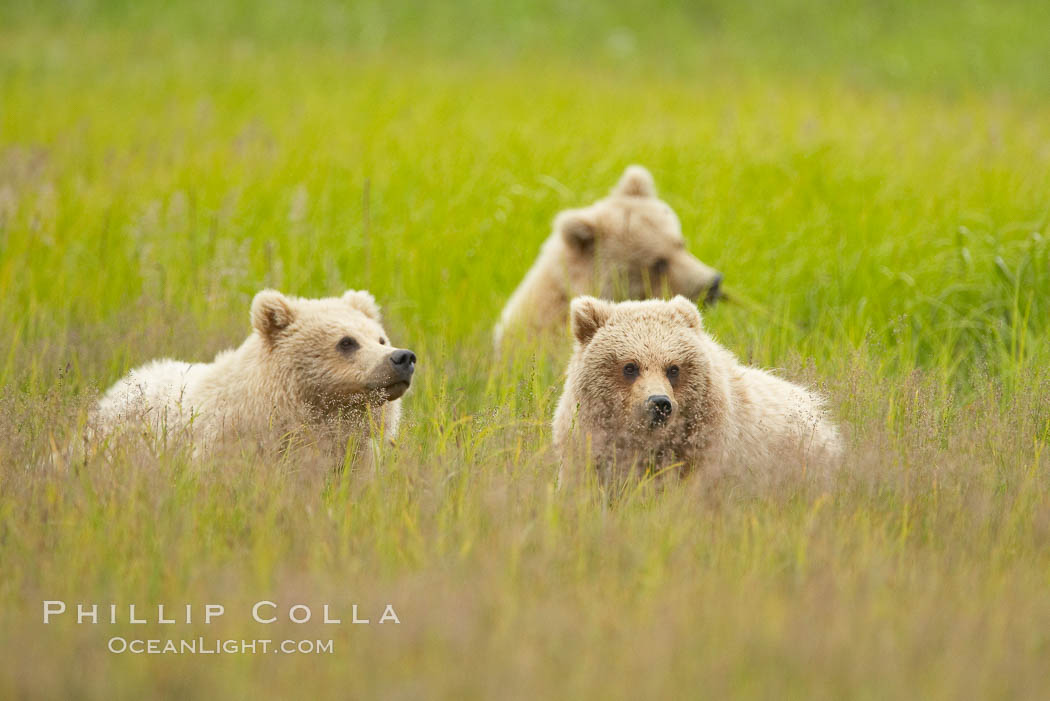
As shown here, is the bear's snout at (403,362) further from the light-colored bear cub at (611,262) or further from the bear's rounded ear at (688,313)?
the light-colored bear cub at (611,262)

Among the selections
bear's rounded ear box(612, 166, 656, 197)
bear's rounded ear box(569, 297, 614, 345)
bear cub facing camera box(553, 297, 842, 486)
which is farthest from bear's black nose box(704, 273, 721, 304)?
bear's rounded ear box(569, 297, 614, 345)

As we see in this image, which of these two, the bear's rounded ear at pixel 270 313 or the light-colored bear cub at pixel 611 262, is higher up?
the light-colored bear cub at pixel 611 262

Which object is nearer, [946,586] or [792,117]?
[946,586]

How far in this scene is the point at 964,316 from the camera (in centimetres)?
650

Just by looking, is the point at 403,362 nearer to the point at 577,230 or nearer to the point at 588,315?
the point at 588,315

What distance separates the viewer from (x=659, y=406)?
391 centimetres

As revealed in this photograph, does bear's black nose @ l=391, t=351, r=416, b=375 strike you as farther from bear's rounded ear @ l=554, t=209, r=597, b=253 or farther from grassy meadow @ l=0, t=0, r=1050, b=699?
bear's rounded ear @ l=554, t=209, r=597, b=253

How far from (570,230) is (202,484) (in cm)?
350

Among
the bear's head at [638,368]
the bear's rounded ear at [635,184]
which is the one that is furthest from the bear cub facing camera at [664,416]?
the bear's rounded ear at [635,184]

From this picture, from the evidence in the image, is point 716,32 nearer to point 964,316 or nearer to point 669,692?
point 964,316

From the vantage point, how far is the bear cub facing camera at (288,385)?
15.1ft

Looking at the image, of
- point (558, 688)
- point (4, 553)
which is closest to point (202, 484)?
point (4, 553)

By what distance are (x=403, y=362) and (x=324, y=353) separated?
0.45m

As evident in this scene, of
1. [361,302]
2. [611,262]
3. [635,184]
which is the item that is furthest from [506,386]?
[635,184]
